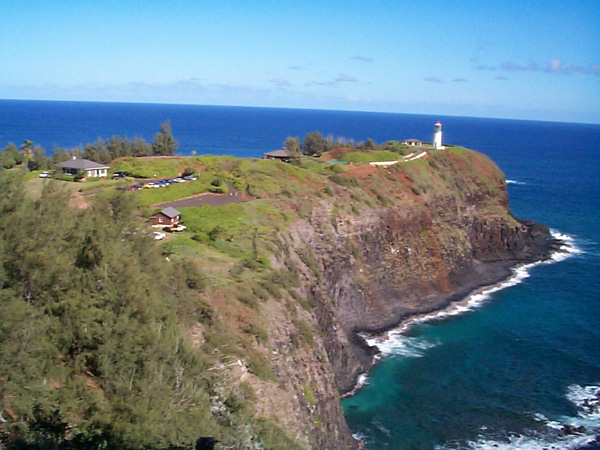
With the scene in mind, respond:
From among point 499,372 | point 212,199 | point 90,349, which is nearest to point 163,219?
point 212,199

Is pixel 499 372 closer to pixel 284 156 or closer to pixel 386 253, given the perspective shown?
pixel 386 253

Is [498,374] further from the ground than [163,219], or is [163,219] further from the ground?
[163,219]

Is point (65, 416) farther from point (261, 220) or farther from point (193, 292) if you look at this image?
point (261, 220)

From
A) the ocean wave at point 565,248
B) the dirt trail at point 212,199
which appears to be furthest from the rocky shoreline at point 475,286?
the dirt trail at point 212,199

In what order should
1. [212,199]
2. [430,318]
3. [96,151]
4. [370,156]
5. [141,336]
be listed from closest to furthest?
1. [141,336]
2. [212,199]
3. [430,318]
4. [96,151]
5. [370,156]

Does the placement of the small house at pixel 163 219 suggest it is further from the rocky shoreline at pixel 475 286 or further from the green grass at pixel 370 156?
the green grass at pixel 370 156
